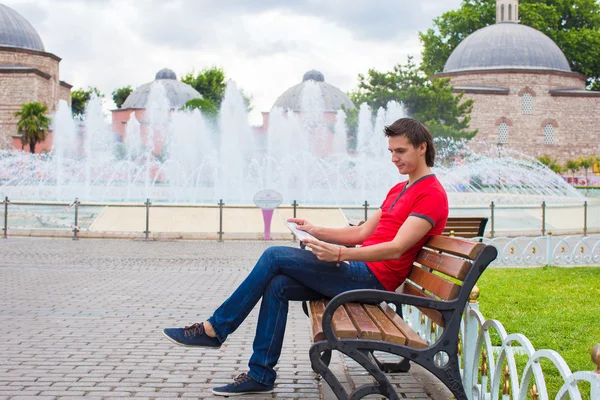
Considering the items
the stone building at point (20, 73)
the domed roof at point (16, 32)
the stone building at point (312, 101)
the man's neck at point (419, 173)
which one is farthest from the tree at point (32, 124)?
the man's neck at point (419, 173)

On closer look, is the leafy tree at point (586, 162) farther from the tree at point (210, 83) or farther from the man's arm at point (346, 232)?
the man's arm at point (346, 232)

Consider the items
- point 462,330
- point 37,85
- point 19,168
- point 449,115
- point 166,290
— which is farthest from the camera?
point 37,85

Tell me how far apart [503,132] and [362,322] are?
54.5m

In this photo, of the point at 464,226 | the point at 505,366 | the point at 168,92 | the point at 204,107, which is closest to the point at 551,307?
the point at 464,226

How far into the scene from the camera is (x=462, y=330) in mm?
3707

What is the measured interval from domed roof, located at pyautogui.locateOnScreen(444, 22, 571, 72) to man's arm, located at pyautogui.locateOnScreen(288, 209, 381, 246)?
53258 mm

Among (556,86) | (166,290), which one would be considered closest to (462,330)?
(166,290)

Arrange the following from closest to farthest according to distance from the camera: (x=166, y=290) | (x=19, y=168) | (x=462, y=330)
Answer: (x=462, y=330) → (x=166, y=290) → (x=19, y=168)

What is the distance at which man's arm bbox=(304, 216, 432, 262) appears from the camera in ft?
11.4

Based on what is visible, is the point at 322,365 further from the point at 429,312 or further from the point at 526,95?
the point at 526,95

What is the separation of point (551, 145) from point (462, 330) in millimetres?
55596

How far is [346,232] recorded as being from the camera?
14.5 ft

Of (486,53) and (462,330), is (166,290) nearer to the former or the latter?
(462,330)

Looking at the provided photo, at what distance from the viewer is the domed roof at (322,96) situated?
64.2m
